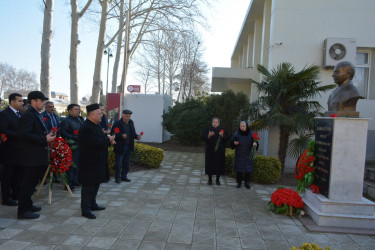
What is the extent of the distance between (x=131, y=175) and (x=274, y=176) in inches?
158

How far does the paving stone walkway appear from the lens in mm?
3801

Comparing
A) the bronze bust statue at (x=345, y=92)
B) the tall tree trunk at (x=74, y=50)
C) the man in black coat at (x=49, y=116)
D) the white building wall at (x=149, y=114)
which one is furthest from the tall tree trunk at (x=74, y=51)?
the bronze bust statue at (x=345, y=92)

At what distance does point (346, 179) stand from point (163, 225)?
309cm

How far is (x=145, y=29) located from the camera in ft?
59.8

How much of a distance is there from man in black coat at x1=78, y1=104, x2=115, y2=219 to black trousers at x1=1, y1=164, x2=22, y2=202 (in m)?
1.52

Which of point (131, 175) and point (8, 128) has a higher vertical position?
point (8, 128)

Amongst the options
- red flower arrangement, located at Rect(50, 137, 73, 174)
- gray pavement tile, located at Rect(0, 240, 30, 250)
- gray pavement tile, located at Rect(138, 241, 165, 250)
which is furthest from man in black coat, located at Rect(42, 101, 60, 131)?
gray pavement tile, located at Rect(138, 241, 165, 250)

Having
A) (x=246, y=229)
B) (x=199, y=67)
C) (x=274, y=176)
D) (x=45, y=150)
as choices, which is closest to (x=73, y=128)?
(x=45, y=150)

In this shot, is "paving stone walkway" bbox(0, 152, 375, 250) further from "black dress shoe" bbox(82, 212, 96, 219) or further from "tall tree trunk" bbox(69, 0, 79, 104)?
"tall tree trunk" bbox(69, 0, 79, 104)

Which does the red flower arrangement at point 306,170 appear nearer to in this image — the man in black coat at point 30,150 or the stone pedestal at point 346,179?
the stone pedestal at point 346,179

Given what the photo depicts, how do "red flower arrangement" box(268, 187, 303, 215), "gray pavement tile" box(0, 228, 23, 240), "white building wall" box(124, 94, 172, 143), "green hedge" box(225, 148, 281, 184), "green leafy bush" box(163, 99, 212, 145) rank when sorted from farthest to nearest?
1. "white building wall" box(124, 94, 172, 143)
2. "green leafy bush" box(163, 99, 212, 145)
3. "green hedge" box(225, 148, 281, 184)
4. "red flower arrangement" box(268, 187, 303, 215)
5. "gray pavement tile" box(0, 228, 23, 240)

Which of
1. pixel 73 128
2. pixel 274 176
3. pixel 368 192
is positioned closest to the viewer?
pixel 73 128

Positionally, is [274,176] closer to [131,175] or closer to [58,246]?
[131,175]

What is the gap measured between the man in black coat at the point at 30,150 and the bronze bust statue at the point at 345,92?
16.1 feet
